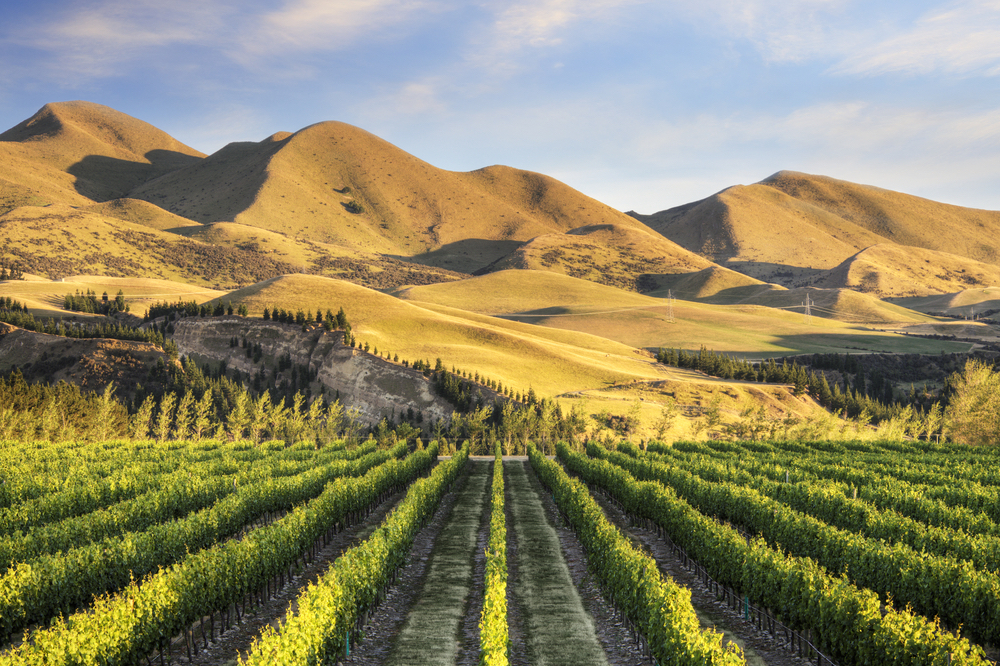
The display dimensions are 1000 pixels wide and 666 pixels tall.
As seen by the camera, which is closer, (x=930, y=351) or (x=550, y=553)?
(x=550, y=553)

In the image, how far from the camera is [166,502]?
1325 inches

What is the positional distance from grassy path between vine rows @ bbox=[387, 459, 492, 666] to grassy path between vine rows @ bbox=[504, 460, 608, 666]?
8.60 ft

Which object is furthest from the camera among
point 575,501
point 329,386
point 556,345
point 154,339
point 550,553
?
point 556,345

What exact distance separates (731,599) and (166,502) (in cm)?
3016

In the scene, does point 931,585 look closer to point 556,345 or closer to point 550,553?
point 550,553

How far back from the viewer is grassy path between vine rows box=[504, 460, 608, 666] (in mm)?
20406

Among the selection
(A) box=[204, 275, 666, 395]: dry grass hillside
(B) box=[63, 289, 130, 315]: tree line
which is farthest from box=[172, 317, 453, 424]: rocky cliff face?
(B) box=[63, 289, 130, 315]: tree line

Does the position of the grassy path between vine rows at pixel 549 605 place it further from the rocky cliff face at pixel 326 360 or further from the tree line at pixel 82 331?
the tree line at pixel 82 331

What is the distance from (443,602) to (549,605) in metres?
4.51

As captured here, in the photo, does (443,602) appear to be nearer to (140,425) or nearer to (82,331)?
(140,425)

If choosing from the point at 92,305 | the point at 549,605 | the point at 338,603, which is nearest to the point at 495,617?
the point at 338,603

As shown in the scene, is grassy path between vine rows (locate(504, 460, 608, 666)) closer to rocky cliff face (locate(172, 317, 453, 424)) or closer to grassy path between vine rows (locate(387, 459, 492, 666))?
grassy path between vine rows (locate(387, 459, 492, 666))

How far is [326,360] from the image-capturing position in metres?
136

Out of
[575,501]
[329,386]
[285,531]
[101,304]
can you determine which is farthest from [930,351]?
[101,304]
